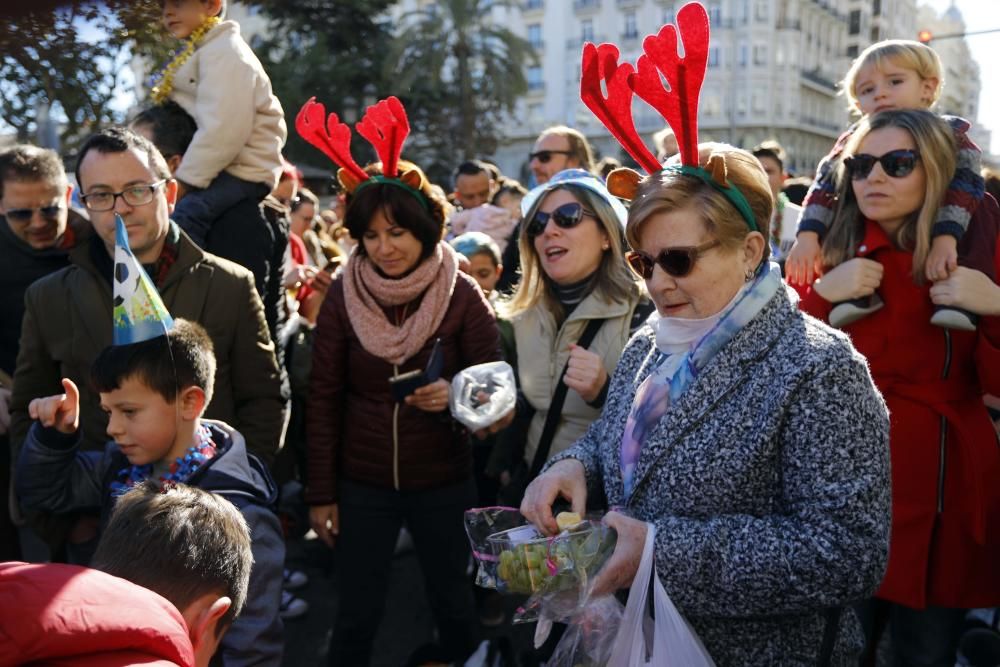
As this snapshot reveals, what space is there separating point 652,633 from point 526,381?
147 cm

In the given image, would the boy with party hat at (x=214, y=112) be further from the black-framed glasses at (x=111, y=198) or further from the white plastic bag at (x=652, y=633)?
the white plastic bag at (x=652, y=633)

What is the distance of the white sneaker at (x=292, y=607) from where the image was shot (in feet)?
13.4

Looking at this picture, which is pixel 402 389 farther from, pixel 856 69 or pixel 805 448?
pixel 856 69

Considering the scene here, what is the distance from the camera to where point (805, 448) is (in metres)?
1.60

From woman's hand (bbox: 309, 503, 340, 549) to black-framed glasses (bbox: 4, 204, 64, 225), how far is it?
63.8 inches

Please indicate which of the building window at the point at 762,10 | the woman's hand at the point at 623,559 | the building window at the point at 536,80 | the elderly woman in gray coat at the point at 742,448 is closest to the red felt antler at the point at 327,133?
the elderly woman in gray coat at the point at 742,448

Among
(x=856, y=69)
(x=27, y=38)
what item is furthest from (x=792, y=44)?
(x=27, y=38)

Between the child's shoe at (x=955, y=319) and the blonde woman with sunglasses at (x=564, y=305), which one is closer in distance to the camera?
the child's shoe at (x=955, y=319)

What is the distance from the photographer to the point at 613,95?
1881 mm

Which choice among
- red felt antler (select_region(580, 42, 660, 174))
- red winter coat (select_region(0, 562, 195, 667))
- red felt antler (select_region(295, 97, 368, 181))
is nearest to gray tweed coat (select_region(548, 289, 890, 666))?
red felt antler (select_region(580, 42, 660, 174))

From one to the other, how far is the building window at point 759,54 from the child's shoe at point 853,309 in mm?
53253

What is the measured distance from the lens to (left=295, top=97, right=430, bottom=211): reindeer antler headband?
293 centimetres

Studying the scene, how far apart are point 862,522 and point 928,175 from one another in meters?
1.47

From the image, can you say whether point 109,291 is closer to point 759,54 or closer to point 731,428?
point 731,428
